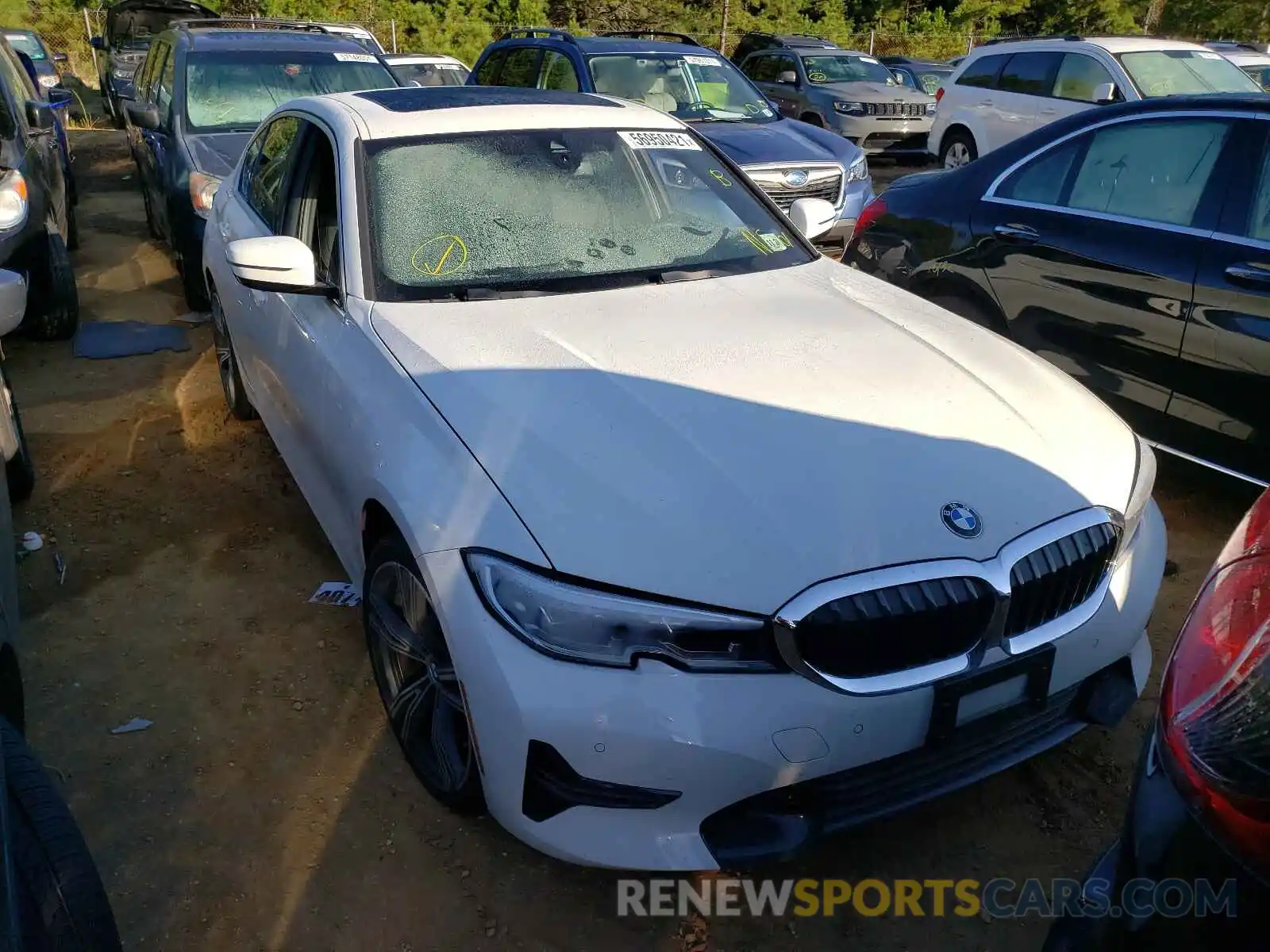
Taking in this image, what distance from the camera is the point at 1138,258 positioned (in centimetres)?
383

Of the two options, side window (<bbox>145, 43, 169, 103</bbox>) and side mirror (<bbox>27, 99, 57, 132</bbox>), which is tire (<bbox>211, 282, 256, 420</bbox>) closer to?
side mirror (<bbox>27, 99, 57, 132</bbox>)

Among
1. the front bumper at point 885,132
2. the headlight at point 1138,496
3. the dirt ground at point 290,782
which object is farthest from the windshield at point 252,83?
the front bumper at point 885,132

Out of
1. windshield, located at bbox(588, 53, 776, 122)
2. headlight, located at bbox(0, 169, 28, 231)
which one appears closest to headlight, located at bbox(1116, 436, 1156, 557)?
headlight, located at bbox(0, 169, 28, 231)

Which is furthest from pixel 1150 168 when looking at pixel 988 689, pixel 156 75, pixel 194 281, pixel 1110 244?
pixel 156 75

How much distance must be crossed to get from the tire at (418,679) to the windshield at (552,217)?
0.87 metres

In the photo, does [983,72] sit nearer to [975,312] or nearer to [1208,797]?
[975,312]

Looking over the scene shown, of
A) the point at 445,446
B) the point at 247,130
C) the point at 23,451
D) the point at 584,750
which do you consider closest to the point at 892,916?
the point at 584,750

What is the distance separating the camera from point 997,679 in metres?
2.10

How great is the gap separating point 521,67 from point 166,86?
3.13 metres

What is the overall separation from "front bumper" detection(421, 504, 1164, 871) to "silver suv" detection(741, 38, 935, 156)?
11.6m

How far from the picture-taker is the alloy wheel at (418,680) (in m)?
2.35

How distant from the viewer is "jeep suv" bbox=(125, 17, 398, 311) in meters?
6.32

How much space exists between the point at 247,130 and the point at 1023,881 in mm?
6427

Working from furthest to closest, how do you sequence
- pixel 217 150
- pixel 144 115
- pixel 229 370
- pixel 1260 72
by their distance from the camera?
1. pixel 1260 72
2. pixel 144 115
3. pixel 217 150
4. pixel 229 370
